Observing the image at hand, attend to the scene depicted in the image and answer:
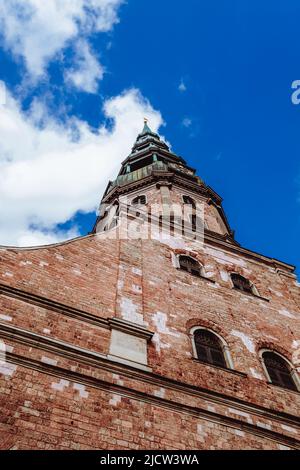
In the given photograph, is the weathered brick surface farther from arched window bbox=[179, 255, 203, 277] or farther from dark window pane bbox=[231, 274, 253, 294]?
dark window pane bbox=[231, 274, 253, 294]

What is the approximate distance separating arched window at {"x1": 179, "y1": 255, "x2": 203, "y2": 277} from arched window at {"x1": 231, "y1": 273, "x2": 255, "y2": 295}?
108cm

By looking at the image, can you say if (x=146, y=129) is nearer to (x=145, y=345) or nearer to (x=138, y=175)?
(x=138, y=175)

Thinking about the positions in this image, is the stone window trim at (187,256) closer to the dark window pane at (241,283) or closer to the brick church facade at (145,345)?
the brick church facade at (145,345)

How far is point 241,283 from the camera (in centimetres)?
1288

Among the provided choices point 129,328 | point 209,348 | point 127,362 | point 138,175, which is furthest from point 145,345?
point 138,175

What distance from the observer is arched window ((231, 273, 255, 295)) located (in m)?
12.6

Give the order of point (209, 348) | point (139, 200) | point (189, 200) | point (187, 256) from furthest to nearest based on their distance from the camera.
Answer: point (189, 200), point (139, 200), point (187, 256), point (209, 348)

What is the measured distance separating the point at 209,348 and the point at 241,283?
3.85m

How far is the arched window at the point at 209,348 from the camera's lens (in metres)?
9.11

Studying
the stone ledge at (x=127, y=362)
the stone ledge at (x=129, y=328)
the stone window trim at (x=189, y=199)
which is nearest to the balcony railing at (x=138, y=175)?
the stone window trim at (x=189, y=199)

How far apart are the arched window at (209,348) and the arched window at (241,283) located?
9.26ft

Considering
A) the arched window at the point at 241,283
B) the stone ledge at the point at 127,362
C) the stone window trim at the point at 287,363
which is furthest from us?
the arched window at the point at 241,283
